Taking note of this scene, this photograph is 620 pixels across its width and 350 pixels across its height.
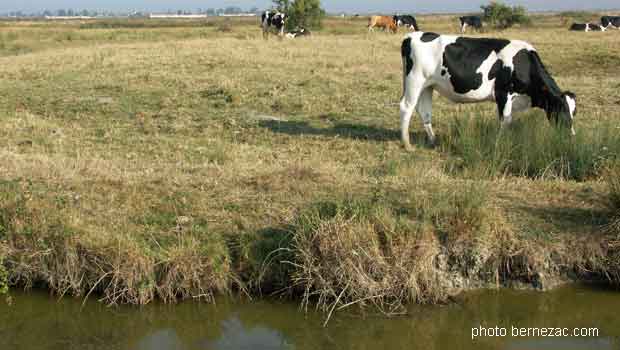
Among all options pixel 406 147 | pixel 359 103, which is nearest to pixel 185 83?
pixel 359 103

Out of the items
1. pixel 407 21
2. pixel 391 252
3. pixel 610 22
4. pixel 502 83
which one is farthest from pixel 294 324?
pixel 610 22

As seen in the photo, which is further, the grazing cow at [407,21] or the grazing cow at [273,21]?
the grazing cow at [407,21]

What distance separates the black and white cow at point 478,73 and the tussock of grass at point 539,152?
87cm

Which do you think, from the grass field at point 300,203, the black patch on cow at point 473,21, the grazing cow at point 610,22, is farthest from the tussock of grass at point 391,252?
the grazing cow at point 610,22

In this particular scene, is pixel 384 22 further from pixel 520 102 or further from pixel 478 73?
pixel 478 73

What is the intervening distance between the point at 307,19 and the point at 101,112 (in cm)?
2661

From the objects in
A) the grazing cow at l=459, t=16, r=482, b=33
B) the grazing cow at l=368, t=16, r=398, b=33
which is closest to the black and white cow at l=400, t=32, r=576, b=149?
the grazing cow at l=368, t=16, r=398, b=33

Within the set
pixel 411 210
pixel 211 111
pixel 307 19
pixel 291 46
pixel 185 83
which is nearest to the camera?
pixel 411 210

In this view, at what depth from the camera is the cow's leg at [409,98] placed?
10.8 meters

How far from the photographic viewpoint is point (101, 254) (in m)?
6.79

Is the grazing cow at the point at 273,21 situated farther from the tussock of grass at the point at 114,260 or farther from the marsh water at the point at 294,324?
the marsh water at the point at 294,324

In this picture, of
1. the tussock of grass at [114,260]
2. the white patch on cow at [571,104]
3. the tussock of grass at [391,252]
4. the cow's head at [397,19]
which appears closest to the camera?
the tussock of grass at [391,252]

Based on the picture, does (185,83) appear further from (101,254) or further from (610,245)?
(610,245)

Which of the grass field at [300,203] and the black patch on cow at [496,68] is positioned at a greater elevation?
the black patch on cow at [496,68]
